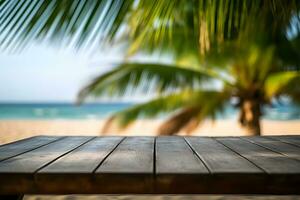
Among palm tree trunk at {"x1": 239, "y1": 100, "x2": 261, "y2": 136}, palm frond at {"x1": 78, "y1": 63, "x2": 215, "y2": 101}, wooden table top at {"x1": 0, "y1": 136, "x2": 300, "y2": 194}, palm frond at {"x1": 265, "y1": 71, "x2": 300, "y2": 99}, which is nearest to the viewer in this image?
wooden table top at {"x1": 0, "y1": 136, "x2": 300, "y2": 194}

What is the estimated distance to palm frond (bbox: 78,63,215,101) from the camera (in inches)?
179

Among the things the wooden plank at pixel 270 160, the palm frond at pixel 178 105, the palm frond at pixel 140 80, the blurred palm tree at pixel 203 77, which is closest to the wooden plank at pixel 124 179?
the wooden plank at pixel 270 160

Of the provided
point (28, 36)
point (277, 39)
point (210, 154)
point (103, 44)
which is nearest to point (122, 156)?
point (210, 154)

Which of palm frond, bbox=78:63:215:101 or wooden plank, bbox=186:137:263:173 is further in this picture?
palm frond, bbox=78:63:215:101

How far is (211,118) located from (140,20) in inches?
149

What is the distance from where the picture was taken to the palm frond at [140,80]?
4547mm

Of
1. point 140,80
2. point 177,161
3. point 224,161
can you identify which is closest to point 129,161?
point 177,161

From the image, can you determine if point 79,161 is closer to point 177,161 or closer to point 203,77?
point 177,161

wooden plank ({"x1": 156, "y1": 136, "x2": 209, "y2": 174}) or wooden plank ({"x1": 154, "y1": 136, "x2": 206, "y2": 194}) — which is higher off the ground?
wooden plank ({"x1": 156, "y1": 136, "x2": 209, "y2": 174})

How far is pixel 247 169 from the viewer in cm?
111

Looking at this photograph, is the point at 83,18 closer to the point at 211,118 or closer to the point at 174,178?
the point at 174,178

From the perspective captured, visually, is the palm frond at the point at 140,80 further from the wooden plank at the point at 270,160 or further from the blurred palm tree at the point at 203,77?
the wooden plank at the point at 270,160

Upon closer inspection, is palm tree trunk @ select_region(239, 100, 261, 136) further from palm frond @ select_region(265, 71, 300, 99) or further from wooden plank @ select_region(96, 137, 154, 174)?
wooden plank @ select_region(96, 137, 154, 174)

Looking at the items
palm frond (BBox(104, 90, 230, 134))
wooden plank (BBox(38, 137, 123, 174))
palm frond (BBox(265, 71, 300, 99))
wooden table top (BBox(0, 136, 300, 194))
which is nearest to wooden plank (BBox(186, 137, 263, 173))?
wooden table top (BBox(0, 136, 300, 194))
